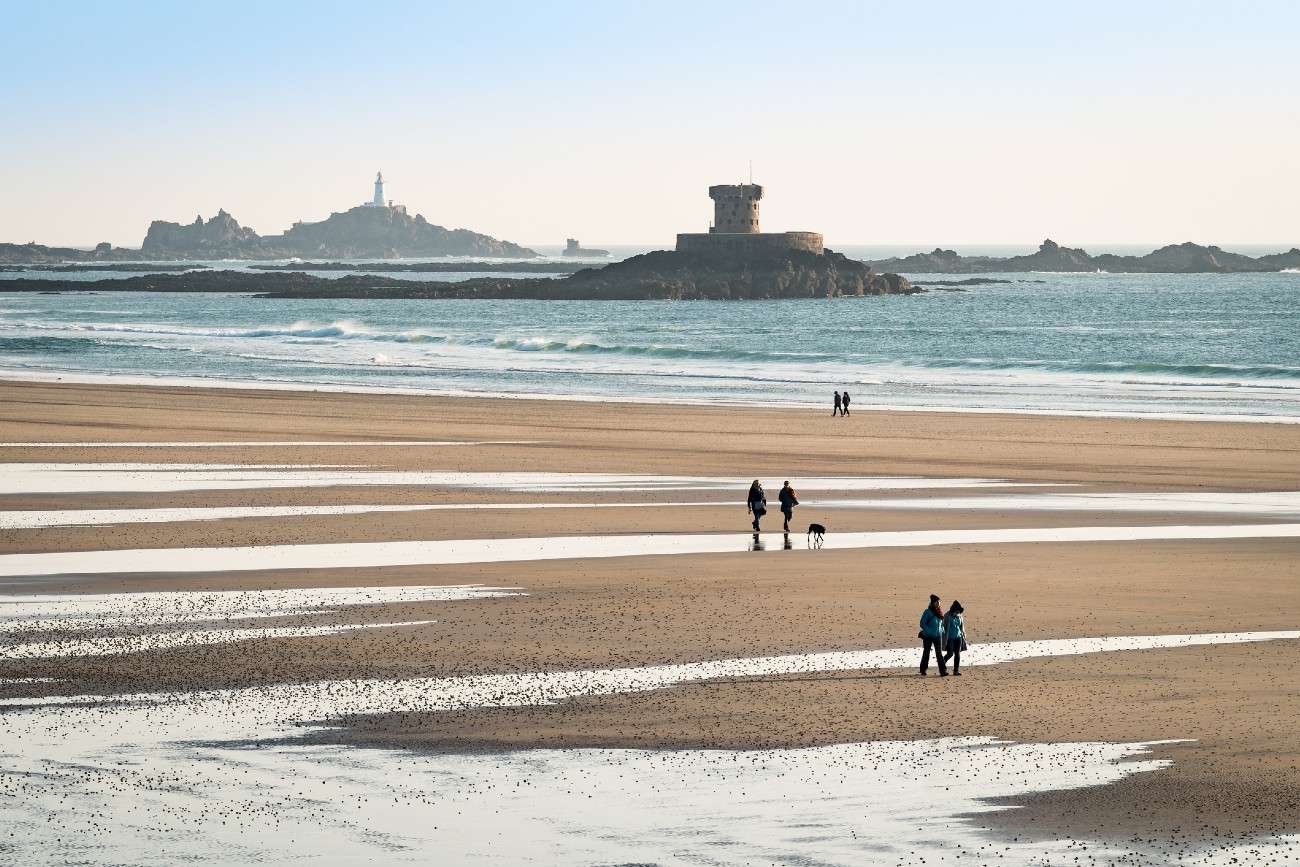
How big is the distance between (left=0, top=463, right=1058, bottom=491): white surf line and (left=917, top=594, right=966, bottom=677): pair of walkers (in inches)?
423

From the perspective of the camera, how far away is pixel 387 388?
50281 millimetres

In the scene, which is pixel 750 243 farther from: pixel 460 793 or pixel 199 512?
pixel 460 793

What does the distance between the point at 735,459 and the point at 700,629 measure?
15.4 metres

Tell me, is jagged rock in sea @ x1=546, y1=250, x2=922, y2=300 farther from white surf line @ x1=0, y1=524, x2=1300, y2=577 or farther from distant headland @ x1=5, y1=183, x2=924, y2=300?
white surf line @ x1=0, y1=524, x2=1300, y2=577

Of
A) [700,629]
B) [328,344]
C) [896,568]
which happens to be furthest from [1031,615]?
[328,344]

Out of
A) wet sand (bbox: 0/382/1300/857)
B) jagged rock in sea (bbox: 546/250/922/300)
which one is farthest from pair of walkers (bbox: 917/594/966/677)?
jagged rock in sea (bbox: 546/250/922/300)

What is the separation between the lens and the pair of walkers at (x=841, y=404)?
132ft

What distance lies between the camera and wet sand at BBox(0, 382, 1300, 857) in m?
11.4

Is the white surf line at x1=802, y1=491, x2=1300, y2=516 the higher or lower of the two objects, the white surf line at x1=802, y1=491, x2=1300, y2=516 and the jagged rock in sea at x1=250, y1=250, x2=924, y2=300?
the lower

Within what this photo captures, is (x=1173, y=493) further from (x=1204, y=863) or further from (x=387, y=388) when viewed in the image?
(x=387, y=388)

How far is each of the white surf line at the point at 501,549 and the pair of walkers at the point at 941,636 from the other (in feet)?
20.1

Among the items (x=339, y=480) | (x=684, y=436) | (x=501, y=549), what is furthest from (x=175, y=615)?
(x=684, y=436)

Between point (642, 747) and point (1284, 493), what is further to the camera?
point (1284, 493)

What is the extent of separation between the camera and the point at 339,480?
2569 centimetres
